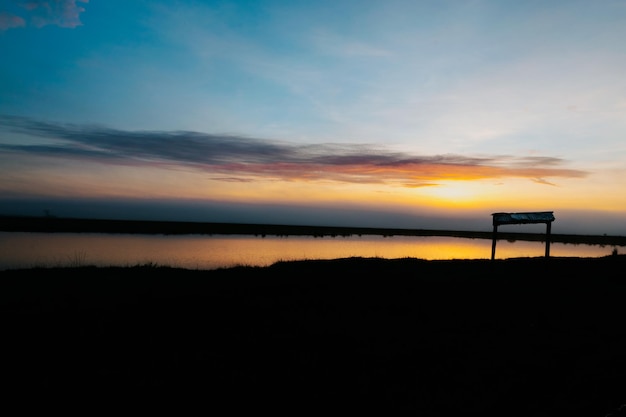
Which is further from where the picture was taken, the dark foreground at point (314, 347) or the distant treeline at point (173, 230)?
the distant treeline at point (173, 230)

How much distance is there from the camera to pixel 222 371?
7504 mm

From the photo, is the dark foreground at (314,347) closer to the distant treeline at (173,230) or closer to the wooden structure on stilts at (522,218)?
the wooden structure on stilts at (522,218)

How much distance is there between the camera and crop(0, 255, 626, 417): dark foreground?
6527 mm

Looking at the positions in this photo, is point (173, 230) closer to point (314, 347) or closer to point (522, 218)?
point (522, 218)

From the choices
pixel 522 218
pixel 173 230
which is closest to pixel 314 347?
pixel 522 218

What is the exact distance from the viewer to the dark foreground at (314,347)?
21.4 ft

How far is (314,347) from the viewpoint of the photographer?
29.5ft

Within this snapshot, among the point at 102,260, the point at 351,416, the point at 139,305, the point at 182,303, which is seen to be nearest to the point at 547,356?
the point at 351,416

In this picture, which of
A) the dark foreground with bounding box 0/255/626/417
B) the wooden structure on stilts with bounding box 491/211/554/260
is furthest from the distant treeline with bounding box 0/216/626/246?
the dark foreground with bounding box 0/255/626/417

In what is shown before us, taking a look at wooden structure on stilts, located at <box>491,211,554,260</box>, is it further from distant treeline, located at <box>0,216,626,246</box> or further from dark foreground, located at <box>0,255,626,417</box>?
distant treeline, located at <box>0,216,626,246</box>

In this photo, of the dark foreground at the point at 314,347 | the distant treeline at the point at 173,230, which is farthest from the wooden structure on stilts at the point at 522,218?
the distant treeline at the point at 173,230

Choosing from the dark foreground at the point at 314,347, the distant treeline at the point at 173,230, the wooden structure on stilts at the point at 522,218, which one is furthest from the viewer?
the distant treeline at the point at 173,230

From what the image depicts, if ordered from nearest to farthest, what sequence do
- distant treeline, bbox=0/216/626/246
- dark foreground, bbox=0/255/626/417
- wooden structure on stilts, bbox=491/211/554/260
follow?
dark foreground, bbox=0/255/626/417 < wooden structure on stilts, bbox=491/211/554/260 < distant treeline, bbox=0/216/626/246

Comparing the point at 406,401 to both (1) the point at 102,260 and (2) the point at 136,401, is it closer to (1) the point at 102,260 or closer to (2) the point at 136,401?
(2) the point at 136,401
